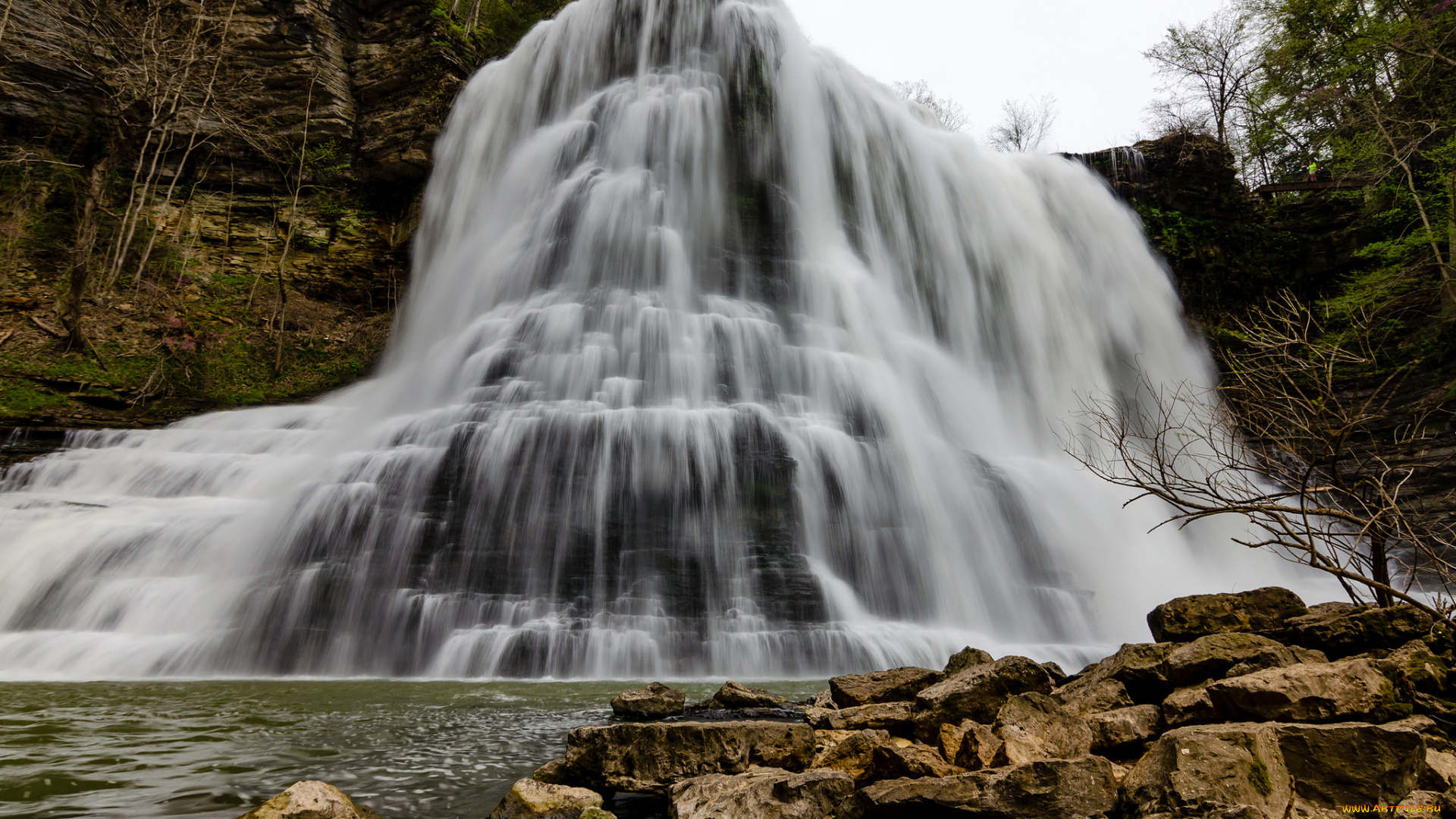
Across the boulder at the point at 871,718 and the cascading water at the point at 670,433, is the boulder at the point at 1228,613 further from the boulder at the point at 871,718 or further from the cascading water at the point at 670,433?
the cascading water at the point at 670,433

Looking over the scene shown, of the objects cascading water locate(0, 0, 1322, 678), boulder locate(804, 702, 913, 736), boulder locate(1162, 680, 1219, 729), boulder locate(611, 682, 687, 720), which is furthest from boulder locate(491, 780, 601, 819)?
cascading water locate(0, 0, 1322, 678)

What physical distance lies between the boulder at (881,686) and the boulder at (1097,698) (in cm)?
80

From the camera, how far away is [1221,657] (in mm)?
3080

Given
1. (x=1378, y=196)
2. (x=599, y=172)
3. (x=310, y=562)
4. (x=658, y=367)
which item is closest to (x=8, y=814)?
(x=310, y=562)

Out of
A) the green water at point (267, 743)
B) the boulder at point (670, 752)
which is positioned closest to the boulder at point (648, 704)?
the green water at point (267, 743)

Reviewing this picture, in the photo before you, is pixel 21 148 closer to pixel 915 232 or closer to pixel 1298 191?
pixel 915 232

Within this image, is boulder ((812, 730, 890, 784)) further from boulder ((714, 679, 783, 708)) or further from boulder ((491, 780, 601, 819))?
boulder ((714, 679, 783, 708))

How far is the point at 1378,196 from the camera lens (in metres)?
17.7

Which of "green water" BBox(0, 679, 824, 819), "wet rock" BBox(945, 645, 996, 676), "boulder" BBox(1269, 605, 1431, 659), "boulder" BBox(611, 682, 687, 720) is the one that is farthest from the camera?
"boulder" BBox(611, 682, 687, 720)

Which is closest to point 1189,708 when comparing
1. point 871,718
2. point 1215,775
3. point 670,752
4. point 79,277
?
A: point 1215,775

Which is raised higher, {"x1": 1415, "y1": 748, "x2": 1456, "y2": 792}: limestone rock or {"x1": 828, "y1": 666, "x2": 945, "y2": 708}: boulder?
{"x1": 828, "y1": 666, "x2": 945, "y2": 708}: boulder

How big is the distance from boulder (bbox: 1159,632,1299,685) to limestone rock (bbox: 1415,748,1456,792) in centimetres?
63

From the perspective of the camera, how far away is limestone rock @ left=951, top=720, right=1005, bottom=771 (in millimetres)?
2703

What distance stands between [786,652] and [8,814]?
550 cm
